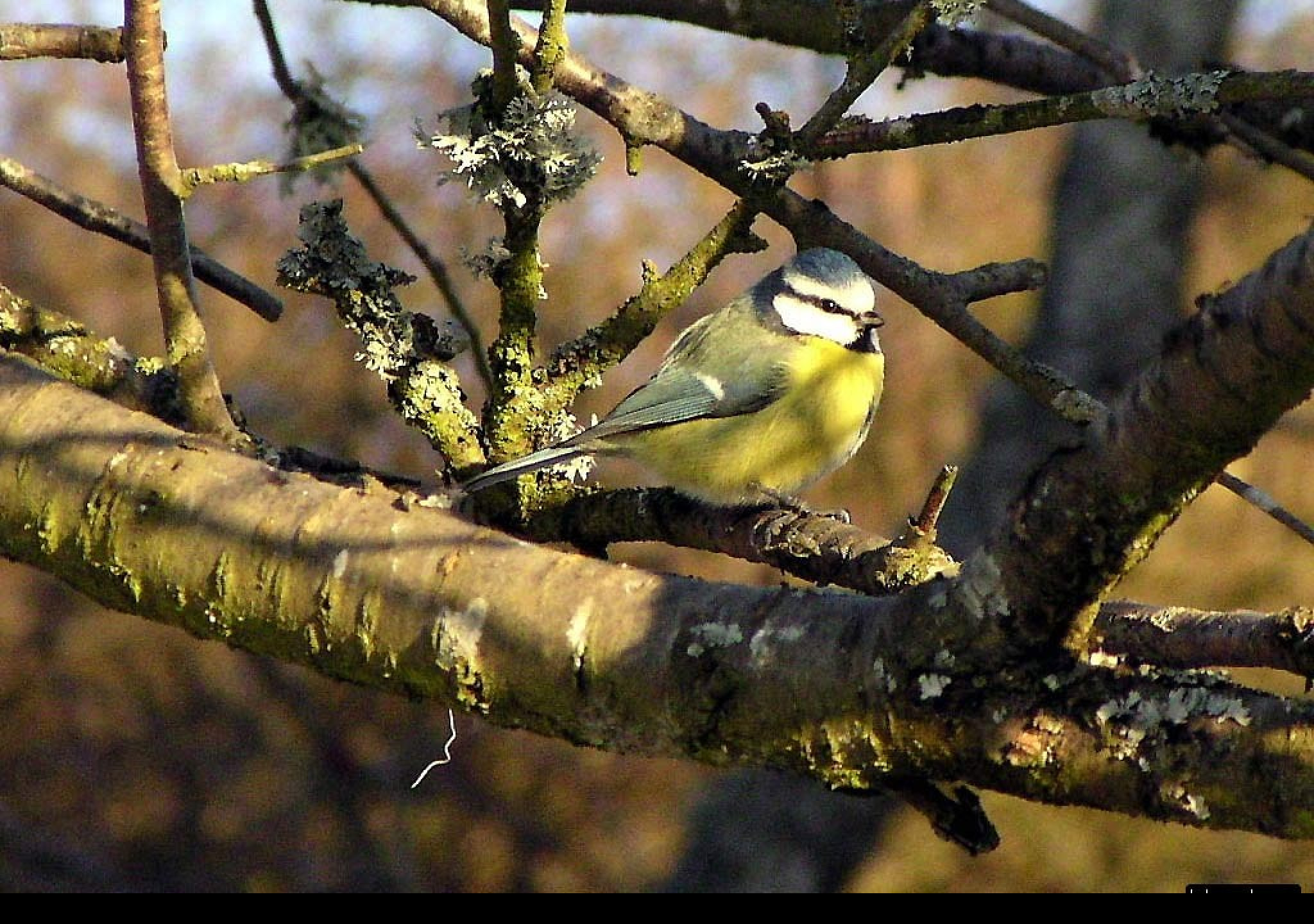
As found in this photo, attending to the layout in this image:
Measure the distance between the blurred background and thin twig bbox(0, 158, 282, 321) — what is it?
4.77 m

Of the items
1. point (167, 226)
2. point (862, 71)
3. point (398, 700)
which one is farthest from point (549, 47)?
point (398, 700)

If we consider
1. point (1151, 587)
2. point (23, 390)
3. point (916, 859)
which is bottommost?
point (23, 390)

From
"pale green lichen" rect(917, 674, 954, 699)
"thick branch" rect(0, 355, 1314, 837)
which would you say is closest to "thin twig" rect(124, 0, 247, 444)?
"thick branch" rect(0, 355, 1314, 837)

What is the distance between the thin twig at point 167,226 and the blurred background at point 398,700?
5.33 meters

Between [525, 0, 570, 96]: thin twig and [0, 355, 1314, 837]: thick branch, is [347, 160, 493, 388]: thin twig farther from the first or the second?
[0, 355, 1314, 837]: thick branch

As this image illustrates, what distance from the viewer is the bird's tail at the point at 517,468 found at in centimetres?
262

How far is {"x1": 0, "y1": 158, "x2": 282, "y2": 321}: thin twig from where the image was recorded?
8.48ft

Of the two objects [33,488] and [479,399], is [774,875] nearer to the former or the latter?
[479,399]

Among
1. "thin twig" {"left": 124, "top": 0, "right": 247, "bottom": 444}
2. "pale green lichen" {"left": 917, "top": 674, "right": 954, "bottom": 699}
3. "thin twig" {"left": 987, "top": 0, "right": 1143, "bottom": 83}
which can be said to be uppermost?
"thin twig" {"left": 987, "top": 0, "right": 1143, "bottom": 83}

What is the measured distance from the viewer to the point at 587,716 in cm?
168

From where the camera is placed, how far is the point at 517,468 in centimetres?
265

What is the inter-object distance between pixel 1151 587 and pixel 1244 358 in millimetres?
7292
